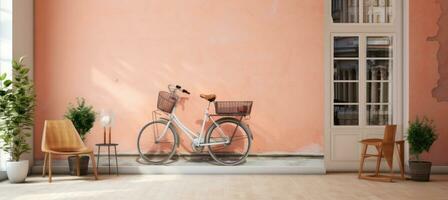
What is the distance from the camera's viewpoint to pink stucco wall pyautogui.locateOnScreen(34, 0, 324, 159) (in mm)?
7094

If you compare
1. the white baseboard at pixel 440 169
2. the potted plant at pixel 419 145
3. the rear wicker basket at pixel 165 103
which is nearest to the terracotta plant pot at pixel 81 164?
the rear wicker basket at pixel 165 103

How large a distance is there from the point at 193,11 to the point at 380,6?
2.77m

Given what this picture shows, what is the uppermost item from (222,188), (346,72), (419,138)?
(346,72)

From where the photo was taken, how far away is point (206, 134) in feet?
22.8

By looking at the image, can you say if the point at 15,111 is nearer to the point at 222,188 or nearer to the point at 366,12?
the point at 222,188

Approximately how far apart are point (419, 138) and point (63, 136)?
4.74 m

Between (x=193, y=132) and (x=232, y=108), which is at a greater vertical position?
(x=232, y=108)

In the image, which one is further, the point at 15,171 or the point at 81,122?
the point at 81,122

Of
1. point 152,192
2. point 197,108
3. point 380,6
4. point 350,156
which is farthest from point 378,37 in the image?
point 152,192

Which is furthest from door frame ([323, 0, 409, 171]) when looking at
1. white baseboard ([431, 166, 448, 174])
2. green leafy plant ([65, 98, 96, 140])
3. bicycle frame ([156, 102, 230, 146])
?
green leafy plant ([65, 98, 96, 140])

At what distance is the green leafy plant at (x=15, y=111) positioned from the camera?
6.03m

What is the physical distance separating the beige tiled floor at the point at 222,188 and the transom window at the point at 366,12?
2.33 metres

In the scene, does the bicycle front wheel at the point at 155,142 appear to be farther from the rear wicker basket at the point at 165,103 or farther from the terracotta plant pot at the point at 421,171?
the terracotta plant pot at the point at 421,171

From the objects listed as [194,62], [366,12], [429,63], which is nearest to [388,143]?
[429,63]
